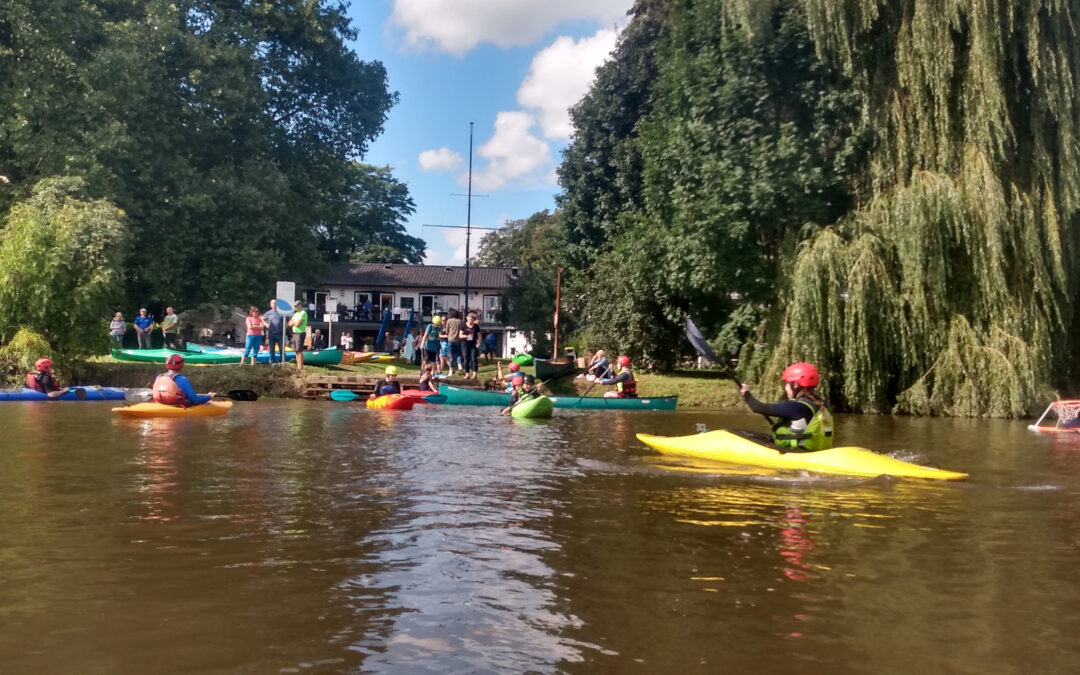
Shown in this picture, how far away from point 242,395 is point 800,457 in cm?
1682

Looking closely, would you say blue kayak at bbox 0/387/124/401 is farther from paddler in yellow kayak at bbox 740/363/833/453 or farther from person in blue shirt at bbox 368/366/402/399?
paddler in yellow kayak at bbox 740/363/833/453

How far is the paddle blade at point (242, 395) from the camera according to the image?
24281mm

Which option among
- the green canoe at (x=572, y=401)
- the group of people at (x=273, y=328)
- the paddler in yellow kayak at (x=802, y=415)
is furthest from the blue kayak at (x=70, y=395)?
the paddler in yellow kayak at (x=802, y=415)

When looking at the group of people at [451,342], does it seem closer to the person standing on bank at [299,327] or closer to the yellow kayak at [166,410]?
the person standing on bank at [299,327]

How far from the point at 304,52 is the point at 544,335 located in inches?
682

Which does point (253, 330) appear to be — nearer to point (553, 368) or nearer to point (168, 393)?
point (168, 393)

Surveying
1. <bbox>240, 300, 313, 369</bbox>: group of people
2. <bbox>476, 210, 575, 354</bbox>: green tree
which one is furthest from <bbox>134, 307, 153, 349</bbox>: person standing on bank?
<bbox>476, 210, 575, 354</bbox>: green tree

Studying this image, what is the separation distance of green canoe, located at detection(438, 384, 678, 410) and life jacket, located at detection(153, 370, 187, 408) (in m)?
7.37

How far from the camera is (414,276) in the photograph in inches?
2714

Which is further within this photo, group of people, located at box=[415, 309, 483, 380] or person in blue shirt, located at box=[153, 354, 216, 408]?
group of people, located at box=[415, 309, 483, 380]

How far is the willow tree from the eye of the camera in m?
19.8

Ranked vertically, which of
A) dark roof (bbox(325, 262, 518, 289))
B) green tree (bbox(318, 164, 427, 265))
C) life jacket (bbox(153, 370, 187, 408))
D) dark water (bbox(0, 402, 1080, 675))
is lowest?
dark water (bbox(0, 402, 1080, 675))

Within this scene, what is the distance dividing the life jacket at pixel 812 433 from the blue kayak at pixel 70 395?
54.7 feet

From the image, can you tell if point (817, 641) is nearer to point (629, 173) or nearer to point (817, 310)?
point (817, 310)
